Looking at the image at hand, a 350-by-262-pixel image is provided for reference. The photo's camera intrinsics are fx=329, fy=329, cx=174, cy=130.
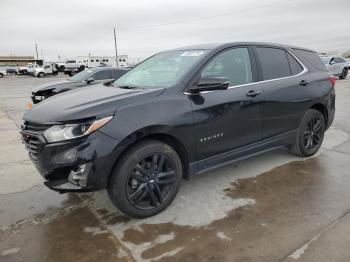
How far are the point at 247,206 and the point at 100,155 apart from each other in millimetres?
1674

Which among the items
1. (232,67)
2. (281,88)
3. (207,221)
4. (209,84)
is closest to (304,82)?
(281,88)

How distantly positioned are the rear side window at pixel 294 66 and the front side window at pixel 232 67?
2.99ft

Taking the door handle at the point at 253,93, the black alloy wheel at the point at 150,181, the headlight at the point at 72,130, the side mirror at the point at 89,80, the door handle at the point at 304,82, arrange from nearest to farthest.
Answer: the headlight at the point at 72,130
the black alloy wheel at the point at 150,181
the door handle at the point at 253,93
the door handle at the point at 304,82
the side mirror at the point at 89,80

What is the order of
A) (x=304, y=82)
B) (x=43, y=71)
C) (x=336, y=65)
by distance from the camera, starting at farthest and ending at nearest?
(x=43, y=71)
(x=336, y=65)
(x=304, y=82)

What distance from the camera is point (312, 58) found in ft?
16.6

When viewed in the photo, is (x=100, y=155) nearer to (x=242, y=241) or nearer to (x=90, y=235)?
(x=90, y=235)

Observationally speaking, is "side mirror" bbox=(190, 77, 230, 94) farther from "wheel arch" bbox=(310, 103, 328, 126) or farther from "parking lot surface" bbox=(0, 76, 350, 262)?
"wheel arch" bbox=(310, 103, 328, 126)

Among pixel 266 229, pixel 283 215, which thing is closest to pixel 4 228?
pixel 266 229

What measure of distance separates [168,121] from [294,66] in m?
2.43

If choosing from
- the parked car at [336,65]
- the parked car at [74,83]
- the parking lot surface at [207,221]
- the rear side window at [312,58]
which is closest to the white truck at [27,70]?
the parked car at [336,65]

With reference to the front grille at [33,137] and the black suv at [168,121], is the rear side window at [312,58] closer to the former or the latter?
the black suv at [168,121]

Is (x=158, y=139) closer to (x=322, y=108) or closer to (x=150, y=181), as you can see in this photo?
(x=150, y=181)

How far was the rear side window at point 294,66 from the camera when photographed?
464 cm

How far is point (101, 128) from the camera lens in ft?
9.56
